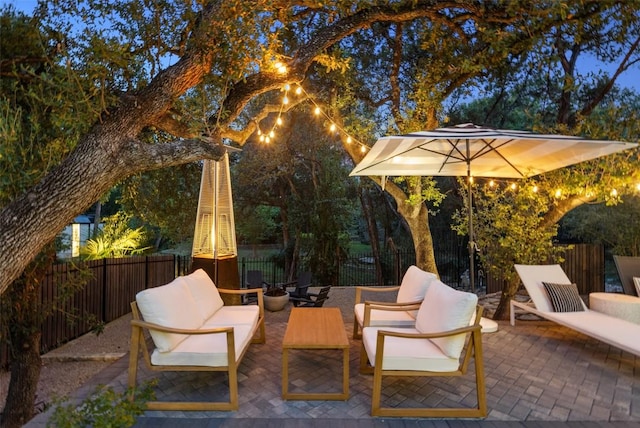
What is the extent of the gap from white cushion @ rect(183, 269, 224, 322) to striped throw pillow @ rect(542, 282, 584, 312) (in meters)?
4.24

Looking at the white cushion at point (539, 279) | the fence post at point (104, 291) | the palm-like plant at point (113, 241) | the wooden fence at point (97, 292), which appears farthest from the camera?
the palm-like plant at point (113, 241)

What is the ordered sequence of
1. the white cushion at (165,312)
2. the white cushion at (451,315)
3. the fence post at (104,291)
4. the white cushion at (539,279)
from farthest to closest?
the fence post at (104,291) → the white cushion at (539,279) → the white cushion at (165,312) → the white cushion at (451,315)

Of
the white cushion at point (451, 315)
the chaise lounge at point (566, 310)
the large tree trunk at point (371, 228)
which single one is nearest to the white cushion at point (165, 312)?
the white cushion at point (451, 315)

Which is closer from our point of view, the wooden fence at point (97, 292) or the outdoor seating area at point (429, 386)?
the outdoor seating area at point (429, 386)

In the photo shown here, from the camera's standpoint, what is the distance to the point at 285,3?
221 inches

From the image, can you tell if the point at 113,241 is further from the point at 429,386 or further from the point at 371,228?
the point at 371,228

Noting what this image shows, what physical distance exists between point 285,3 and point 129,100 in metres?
2.80

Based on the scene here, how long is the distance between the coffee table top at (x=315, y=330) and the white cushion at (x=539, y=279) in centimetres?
272

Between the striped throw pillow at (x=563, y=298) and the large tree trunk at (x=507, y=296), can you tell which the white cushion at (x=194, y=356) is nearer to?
the striped throw pillow at (x=563, y=298)

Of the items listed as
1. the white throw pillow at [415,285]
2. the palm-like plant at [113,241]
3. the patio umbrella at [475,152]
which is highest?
the patio umbrella at [475,152]

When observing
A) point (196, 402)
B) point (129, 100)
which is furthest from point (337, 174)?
point (196, 402)

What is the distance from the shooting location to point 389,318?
4.39 metres

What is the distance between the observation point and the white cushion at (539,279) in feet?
16.9

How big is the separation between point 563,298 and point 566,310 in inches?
6.0
